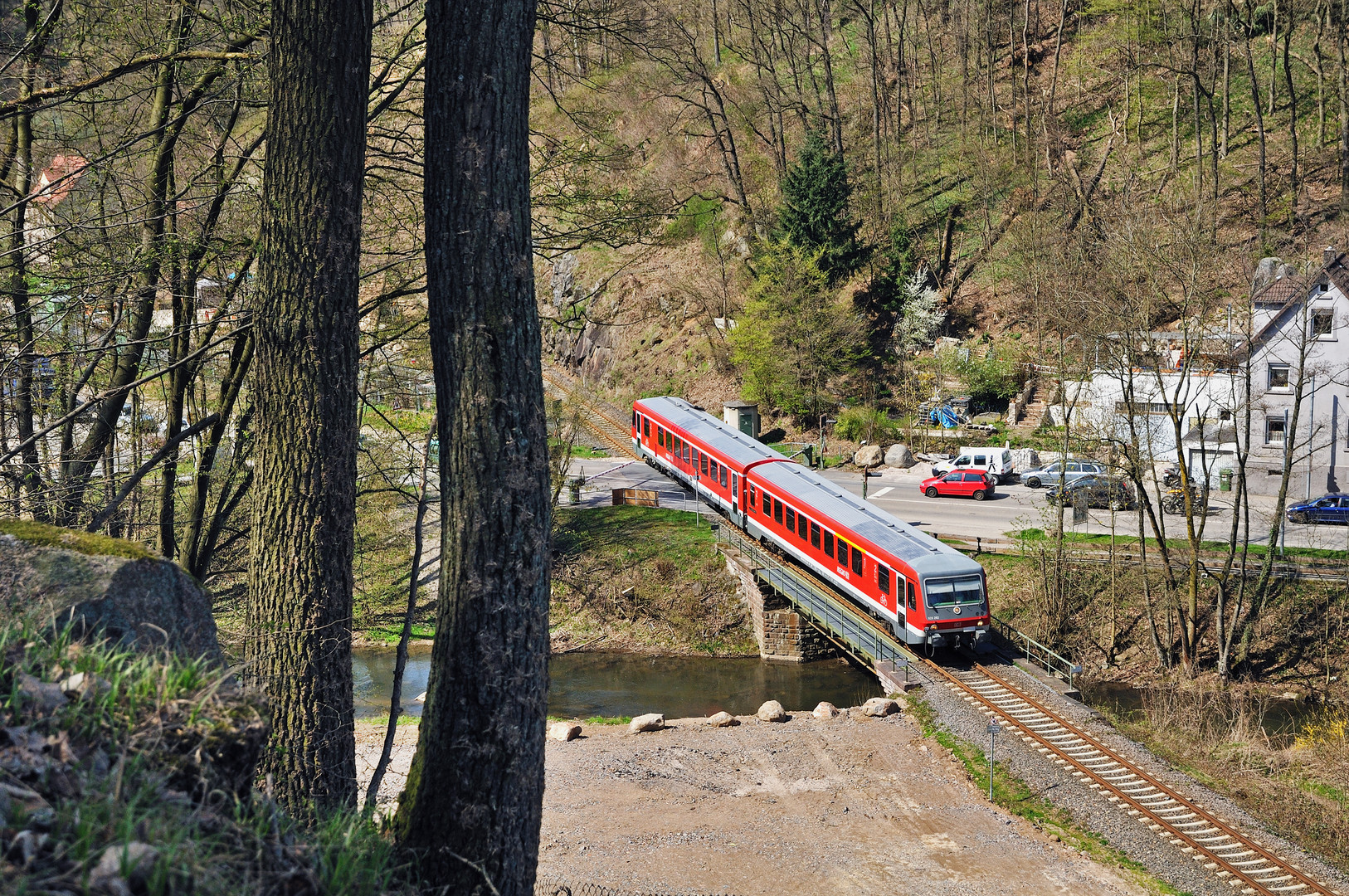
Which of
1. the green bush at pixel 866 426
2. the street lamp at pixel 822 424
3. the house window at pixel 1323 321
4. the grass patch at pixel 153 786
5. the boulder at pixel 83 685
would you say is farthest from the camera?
the green bush at pixel 866 426

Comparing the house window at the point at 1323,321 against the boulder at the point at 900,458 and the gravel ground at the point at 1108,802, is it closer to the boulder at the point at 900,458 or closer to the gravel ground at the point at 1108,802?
the boulder at the point at 900,458

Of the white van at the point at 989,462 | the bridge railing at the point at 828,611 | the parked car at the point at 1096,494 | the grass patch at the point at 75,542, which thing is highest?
the grass patch at the point at 75,542

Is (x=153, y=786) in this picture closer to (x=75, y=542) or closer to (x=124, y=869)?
(x=124, y=869)

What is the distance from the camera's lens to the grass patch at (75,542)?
455cm

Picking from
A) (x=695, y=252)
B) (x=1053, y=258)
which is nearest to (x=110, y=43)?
(x=1053, y=258)

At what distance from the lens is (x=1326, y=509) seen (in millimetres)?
29469

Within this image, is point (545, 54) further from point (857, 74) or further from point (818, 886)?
point (857, 74)

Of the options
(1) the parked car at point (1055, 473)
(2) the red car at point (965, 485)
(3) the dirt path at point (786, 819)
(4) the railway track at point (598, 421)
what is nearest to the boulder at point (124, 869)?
(3) the dirt path at point (786, 819)

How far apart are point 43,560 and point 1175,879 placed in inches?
573

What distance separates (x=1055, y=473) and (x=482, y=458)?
107ft

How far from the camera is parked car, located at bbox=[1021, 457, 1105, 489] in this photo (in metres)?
33.0

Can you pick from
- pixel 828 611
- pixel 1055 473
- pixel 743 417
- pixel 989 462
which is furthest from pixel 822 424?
pixel 828 611

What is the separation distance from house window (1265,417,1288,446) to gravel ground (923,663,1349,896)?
18240 millimetres

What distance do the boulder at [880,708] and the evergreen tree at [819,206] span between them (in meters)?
26.9
